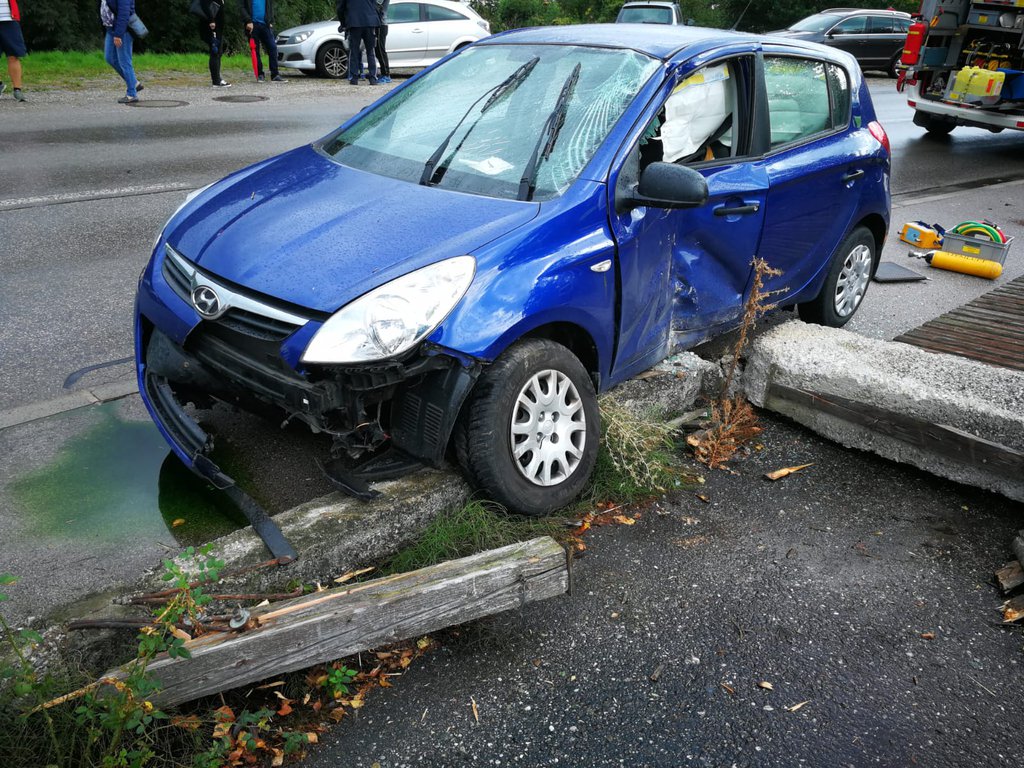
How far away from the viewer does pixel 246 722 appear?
2.51 metres

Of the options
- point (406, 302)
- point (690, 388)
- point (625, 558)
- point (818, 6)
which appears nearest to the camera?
point (406, 302)

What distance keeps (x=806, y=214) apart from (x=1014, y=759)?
9.83 feet

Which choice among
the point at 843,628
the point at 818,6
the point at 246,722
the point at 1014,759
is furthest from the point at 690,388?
the point at 818,6

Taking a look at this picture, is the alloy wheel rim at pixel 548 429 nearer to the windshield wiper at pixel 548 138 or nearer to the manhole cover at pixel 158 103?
the windshield wiper at pixel 548 138

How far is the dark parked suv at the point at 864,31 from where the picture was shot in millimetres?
21566

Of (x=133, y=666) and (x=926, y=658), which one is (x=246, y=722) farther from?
(x=926, y=658)

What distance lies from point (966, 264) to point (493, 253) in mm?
5618

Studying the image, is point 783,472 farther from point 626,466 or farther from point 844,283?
point 844,283

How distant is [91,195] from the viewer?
7613 mm

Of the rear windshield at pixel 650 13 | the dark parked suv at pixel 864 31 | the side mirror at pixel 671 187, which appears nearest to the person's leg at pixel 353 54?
the rear windshield at pixel 650 13

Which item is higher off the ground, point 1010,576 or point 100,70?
point 100,70

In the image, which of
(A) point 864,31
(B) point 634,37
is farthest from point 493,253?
(A) point 864,31

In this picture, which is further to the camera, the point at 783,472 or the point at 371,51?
the point at 371,51

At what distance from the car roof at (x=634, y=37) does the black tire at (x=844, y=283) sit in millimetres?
1438
